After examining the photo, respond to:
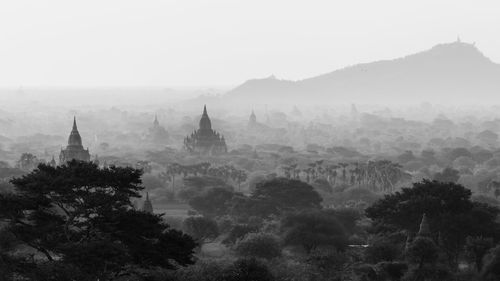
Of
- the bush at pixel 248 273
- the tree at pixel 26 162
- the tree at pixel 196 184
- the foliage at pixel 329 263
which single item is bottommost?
the tree at pixel 26 162

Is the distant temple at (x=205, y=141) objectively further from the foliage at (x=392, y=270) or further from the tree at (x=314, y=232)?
the foliage at (x=392, y=270)

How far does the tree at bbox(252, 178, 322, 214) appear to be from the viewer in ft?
280

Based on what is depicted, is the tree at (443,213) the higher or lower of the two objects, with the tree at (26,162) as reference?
higher

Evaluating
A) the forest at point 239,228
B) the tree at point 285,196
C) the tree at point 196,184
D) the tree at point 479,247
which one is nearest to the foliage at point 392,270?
the forest at point 239,228

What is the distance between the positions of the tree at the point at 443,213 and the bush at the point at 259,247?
8213 millimetres

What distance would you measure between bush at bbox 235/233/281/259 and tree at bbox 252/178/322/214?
2143cm

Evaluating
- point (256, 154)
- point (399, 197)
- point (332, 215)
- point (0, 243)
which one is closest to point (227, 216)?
point (332, 215)

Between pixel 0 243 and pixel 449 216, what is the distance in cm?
3146

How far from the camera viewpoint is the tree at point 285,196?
280 feet

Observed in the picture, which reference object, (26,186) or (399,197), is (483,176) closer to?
Answer: (399,197)

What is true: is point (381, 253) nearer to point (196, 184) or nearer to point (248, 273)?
point (248, 273)

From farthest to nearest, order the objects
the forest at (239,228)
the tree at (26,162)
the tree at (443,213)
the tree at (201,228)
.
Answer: the tree at (26,162) < the tree at (201,228) < the tree at (443,213) < the forest at (239,228)

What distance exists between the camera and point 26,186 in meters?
41.5

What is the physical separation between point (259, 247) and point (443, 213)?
1310 centimetres
